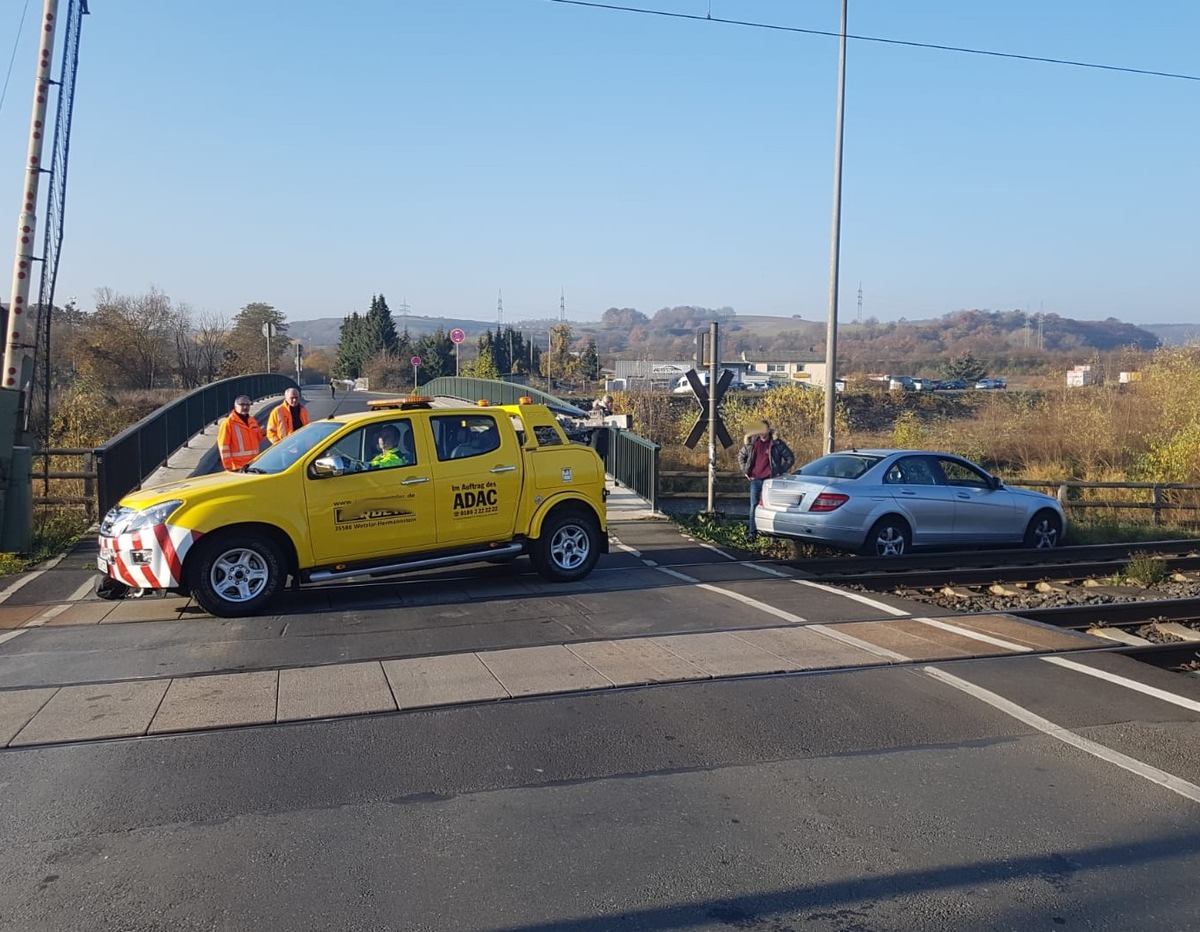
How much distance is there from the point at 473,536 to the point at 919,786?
6.22m

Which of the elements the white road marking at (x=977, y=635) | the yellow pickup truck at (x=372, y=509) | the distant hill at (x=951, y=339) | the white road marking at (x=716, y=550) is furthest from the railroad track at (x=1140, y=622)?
the distant hill at (x=951, y=339)

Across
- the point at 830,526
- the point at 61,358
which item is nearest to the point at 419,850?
the point at 830,526

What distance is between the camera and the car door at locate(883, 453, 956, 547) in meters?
14.5

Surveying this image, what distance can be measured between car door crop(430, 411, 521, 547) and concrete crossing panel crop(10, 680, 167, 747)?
392 centimetres

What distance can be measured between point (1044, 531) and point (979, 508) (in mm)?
1644

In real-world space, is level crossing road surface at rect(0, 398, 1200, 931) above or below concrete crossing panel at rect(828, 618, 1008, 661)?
below

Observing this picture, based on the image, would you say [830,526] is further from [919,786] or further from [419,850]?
[419,850]

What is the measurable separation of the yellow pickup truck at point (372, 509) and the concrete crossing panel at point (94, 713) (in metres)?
2.30

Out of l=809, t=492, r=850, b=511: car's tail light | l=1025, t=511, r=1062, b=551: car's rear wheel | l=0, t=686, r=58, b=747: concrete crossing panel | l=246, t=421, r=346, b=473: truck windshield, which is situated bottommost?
l=0, t=686, r=58, b=747: concrete crossing panel

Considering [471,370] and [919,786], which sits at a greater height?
[471,370]

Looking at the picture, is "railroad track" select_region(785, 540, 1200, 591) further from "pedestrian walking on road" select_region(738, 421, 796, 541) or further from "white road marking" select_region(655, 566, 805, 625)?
"pedestrian walking on road" select_region(738, 421, 796, 541)

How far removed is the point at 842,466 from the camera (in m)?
14.8

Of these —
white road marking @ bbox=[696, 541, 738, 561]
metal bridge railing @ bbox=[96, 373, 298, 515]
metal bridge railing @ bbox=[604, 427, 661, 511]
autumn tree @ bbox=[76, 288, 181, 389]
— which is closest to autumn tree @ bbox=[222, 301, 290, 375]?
autumn tree @ bbox=[76, 288, 181, 389]

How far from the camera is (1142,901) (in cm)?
433
